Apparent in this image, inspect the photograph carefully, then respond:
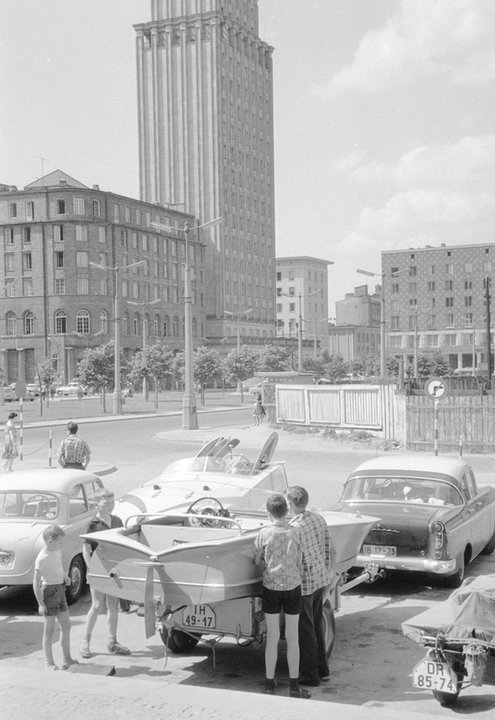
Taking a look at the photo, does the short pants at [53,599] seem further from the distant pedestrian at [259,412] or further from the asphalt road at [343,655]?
the distant pedestrian at [259,412]

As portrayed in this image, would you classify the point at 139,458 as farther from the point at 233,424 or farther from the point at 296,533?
the point at 296,533

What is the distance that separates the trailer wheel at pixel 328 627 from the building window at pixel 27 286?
103949 millimetres

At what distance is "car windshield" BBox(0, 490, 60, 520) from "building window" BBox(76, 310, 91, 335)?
97591 millimetres

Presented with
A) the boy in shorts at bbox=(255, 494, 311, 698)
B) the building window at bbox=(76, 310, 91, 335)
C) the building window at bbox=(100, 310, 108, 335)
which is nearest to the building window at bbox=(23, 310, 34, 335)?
the building window at bbox=(76, 310, 91, 335)

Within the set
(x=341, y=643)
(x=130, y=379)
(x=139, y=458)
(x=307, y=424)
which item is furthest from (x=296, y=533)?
(x=130, y=379)

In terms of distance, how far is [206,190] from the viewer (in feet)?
438

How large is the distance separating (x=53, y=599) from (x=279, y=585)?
6.99 ft

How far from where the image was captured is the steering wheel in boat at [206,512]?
8.87 m

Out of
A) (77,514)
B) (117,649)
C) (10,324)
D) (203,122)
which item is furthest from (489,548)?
(203,122)

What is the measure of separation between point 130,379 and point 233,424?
2746 centimetres

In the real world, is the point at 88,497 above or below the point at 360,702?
above

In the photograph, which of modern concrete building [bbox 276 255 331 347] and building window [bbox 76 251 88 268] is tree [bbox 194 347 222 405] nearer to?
building window [bbox 76 251 88 268]

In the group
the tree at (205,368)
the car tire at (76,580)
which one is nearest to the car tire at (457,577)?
the car tire at (76,580)

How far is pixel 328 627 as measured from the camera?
815 centimetres
